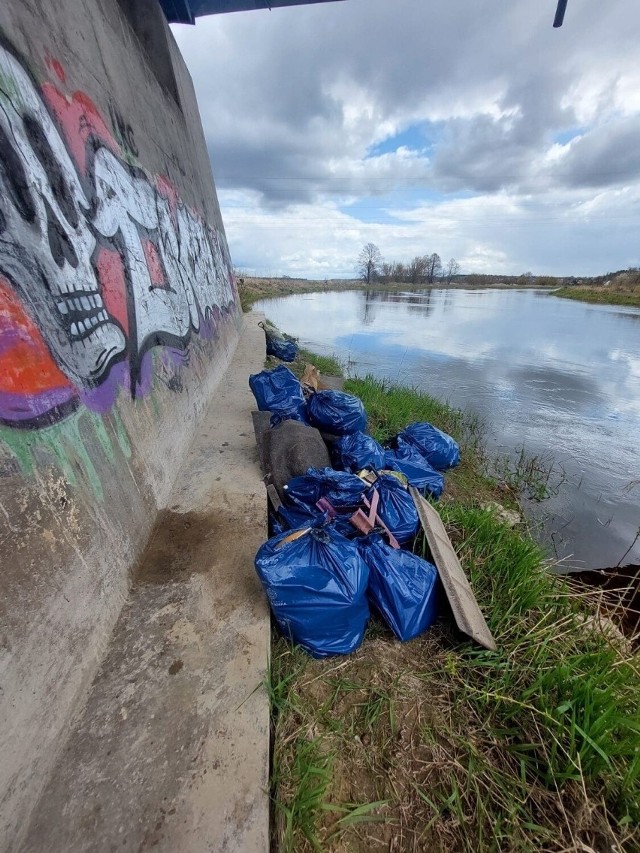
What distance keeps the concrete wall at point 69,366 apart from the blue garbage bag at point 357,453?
56.0 inches

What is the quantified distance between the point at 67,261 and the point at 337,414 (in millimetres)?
→ 2281

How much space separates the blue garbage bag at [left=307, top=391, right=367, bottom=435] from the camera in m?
3.33

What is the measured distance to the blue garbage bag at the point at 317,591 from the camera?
1590 mm

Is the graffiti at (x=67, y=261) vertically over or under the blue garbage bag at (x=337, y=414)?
over

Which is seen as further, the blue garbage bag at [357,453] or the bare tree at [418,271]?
the bare tree at [418,271]

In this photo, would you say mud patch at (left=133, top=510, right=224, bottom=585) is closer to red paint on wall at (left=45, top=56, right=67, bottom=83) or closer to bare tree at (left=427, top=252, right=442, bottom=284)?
red paint on wall at (left=45, top=56, right=67, bottom=83)

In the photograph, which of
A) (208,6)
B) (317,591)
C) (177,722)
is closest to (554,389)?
(317,591)

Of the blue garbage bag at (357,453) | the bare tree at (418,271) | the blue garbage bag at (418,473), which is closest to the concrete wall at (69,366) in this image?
the blue garbage bag at (357,453)

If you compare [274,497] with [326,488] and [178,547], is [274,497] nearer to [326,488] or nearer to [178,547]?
[326,488]

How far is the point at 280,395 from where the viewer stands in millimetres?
3662

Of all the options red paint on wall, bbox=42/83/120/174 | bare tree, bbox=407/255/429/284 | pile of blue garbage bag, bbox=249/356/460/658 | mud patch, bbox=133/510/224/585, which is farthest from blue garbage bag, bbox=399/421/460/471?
bare tree, bbox=407/255/429/284

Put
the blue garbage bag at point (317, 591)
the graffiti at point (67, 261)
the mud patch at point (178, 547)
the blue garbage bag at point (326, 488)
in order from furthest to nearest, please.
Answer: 1. the blue garbage bag at point (326, 488)
2. the mud patch at point (178, 547)
3. the blue garbage bag at point (317, 591)
4. the graffiti at point (67, 261)

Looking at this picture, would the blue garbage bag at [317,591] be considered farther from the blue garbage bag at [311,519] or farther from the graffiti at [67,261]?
the graffiti at [67,261]

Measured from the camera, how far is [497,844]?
1117mm
